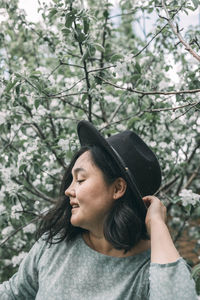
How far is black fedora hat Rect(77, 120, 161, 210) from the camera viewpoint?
1.42 metres

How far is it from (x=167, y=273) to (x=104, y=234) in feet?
1.07

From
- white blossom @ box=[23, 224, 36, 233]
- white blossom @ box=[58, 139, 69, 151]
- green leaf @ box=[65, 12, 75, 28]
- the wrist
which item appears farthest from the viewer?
white blossom @ box=[23, 224, 36, 233]

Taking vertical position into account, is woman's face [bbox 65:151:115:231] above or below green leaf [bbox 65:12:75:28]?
below

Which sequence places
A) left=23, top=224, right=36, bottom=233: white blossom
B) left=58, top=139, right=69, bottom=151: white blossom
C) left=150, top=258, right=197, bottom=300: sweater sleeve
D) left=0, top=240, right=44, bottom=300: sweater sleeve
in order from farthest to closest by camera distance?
left=23, top=224, right=36, bottom=233: white blossom → left=58, top=139, right=69, bottom=151: white blossom → left=0, top=240, right=44, bottom=300: sweater sleeve → left=150, top=258, right=197, bottom=300: sweater sleeve

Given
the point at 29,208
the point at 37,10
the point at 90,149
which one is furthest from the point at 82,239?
the point at 37,10

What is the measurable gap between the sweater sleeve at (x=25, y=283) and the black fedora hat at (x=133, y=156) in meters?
0.55

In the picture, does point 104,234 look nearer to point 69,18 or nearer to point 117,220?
point 117,220

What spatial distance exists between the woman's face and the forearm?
21cm

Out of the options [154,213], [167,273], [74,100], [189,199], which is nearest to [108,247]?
[154,213]

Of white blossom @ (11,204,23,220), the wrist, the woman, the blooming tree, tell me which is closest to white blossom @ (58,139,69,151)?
the blooming tree

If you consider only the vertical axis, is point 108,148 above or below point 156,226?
above

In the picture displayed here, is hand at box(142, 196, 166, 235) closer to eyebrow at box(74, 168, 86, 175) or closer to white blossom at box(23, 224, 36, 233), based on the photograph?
eyebrow at box(74, 168, 86, 175)

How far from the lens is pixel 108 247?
1452mm

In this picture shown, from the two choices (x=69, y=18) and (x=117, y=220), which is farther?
(x=69, y=18)
